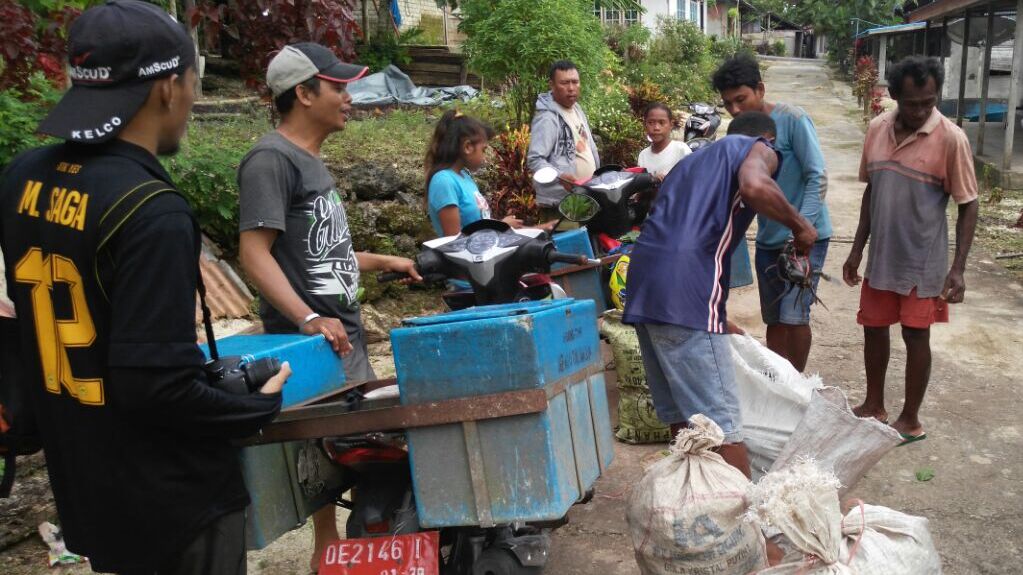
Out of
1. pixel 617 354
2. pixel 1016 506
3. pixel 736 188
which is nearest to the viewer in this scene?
pixel 736 188

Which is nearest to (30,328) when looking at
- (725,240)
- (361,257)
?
(361,257)

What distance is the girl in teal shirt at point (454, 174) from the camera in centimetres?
441

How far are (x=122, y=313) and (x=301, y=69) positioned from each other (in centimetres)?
141

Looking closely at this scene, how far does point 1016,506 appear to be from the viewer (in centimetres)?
388

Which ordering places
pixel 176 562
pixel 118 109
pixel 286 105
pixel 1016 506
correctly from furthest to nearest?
pixel 1016 506, pixel 286 105, pixel 176 562, pixel 118 109

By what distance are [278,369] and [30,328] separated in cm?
56

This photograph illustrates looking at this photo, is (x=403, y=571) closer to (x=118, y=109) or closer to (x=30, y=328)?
(x=30, y=328)

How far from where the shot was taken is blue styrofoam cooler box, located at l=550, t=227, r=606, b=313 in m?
4.85

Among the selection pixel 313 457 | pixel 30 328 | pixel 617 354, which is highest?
pixel 30 328

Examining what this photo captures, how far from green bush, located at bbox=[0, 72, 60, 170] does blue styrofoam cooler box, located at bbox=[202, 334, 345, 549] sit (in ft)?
9.34

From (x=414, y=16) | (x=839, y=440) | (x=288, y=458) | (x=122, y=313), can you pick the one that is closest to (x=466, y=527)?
(x=288, y=458)

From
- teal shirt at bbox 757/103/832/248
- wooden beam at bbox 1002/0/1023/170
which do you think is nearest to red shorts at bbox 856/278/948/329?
teal shirt at bbox 757/103/832/248

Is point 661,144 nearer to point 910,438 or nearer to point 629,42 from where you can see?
point 910,438

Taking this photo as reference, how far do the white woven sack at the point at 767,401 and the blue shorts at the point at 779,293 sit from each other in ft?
2.18
